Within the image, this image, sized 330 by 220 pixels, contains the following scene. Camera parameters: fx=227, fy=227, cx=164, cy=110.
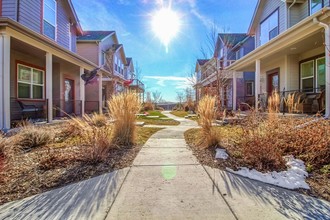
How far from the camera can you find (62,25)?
13141 mm

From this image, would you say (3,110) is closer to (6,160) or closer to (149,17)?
(6,160)

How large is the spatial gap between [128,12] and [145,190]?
41.2 feet

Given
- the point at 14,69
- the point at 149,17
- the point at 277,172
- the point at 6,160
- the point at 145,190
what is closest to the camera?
the point at 145,190

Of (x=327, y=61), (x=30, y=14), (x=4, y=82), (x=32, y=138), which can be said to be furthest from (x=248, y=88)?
(x=32, y=138)

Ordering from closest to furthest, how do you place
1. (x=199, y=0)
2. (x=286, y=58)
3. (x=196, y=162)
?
(x=196, y=162)
(x=286, y=58)
(x=199, y=0)

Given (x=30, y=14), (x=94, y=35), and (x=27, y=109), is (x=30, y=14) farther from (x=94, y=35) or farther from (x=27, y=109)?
(x=94, y=35)

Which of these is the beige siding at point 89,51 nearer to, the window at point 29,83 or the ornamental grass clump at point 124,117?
the window at point 29,83

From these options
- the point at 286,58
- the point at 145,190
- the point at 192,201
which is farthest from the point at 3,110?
the point at 286,58

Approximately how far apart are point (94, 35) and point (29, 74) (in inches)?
452

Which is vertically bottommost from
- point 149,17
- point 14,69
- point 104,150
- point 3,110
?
point 104,150

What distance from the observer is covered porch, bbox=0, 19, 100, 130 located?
678cm

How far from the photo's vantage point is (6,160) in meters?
3.87

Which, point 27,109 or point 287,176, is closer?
point 287,176

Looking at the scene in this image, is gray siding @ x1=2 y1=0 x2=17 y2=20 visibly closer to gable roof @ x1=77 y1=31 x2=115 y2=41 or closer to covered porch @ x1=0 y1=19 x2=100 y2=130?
covered porch @ x1=0 y1=19 x2=100 y2=130
